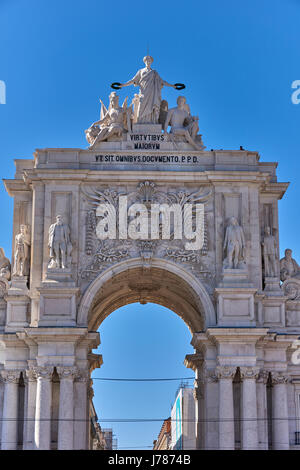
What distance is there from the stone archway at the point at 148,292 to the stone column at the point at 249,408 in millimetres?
2432

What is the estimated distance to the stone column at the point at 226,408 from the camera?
3897cm

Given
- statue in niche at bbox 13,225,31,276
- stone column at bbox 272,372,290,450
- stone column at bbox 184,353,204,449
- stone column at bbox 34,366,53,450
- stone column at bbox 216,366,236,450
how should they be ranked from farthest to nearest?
stone column at bbox 184,353,204,449 → statue in niche at bbox 13,225,31,276 → stone column at bbox 272,372,290,450 → stone column at bbox 216,366,236,450 → stone column at bbox 34,366,53,450

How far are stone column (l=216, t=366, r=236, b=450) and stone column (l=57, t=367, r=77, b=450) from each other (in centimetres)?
516

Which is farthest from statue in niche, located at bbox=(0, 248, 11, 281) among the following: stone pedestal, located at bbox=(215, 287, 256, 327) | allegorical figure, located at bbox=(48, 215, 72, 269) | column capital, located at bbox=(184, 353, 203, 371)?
column capital, located at bbox=(184, 353, 203, 371)

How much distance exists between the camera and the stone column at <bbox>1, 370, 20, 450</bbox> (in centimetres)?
3972

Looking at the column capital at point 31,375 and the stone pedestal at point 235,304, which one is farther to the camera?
the stone pedestal at point 235,304

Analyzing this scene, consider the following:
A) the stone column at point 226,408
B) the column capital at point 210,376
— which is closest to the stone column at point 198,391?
the column capital at point 210,376

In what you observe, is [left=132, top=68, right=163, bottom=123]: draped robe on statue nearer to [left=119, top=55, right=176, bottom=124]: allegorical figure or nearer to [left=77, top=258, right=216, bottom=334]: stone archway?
[left=119, top=55, right=176, bottom=124]: allegorical figure

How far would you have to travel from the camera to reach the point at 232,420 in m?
39.0

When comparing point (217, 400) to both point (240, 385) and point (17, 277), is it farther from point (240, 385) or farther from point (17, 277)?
point (17, 277)

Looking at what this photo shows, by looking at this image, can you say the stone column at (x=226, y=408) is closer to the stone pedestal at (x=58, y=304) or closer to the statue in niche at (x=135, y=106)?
the stone pedestal at (x=58, y=304)

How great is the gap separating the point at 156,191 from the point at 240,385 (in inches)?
310

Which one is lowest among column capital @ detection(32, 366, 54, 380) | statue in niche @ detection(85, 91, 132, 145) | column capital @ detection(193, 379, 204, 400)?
Result: column capital @ detection(32, 366, 54, 380)
